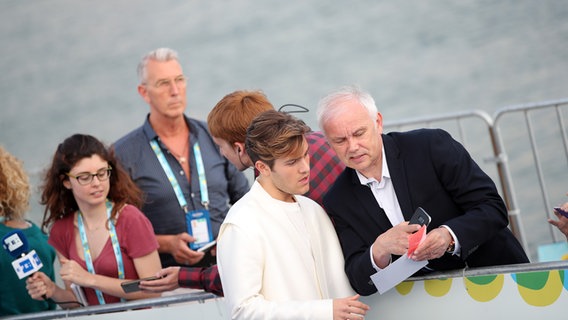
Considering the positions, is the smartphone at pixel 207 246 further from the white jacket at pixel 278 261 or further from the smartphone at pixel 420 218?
the smartphone at pixel 420 218

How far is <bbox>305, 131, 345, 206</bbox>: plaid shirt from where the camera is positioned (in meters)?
3.25

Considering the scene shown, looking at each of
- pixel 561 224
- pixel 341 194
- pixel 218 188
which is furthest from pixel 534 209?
pixel 341 194

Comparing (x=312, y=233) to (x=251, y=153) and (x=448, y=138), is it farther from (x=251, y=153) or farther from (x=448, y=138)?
(x=448, y=138)

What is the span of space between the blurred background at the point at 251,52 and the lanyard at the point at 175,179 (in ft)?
14.2

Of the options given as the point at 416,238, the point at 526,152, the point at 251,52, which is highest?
the point at 251,52

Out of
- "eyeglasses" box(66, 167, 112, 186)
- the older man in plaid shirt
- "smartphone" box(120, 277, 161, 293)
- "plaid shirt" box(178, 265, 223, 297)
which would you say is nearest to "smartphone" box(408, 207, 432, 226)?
the older man in plaid shirt

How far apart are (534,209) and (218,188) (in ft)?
9.80

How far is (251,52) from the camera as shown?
9.57m

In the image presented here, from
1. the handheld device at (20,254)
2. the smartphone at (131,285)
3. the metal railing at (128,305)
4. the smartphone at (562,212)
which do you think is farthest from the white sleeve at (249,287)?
the handheld device at (20,254)

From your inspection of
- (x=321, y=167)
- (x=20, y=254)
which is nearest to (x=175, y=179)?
(x=20, y=254)

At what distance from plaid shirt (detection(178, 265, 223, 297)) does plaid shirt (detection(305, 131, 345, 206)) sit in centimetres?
47

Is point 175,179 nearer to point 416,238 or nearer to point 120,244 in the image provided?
point 120,244

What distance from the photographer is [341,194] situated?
2.93 metres

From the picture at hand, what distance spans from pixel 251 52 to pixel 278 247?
23.1ft
